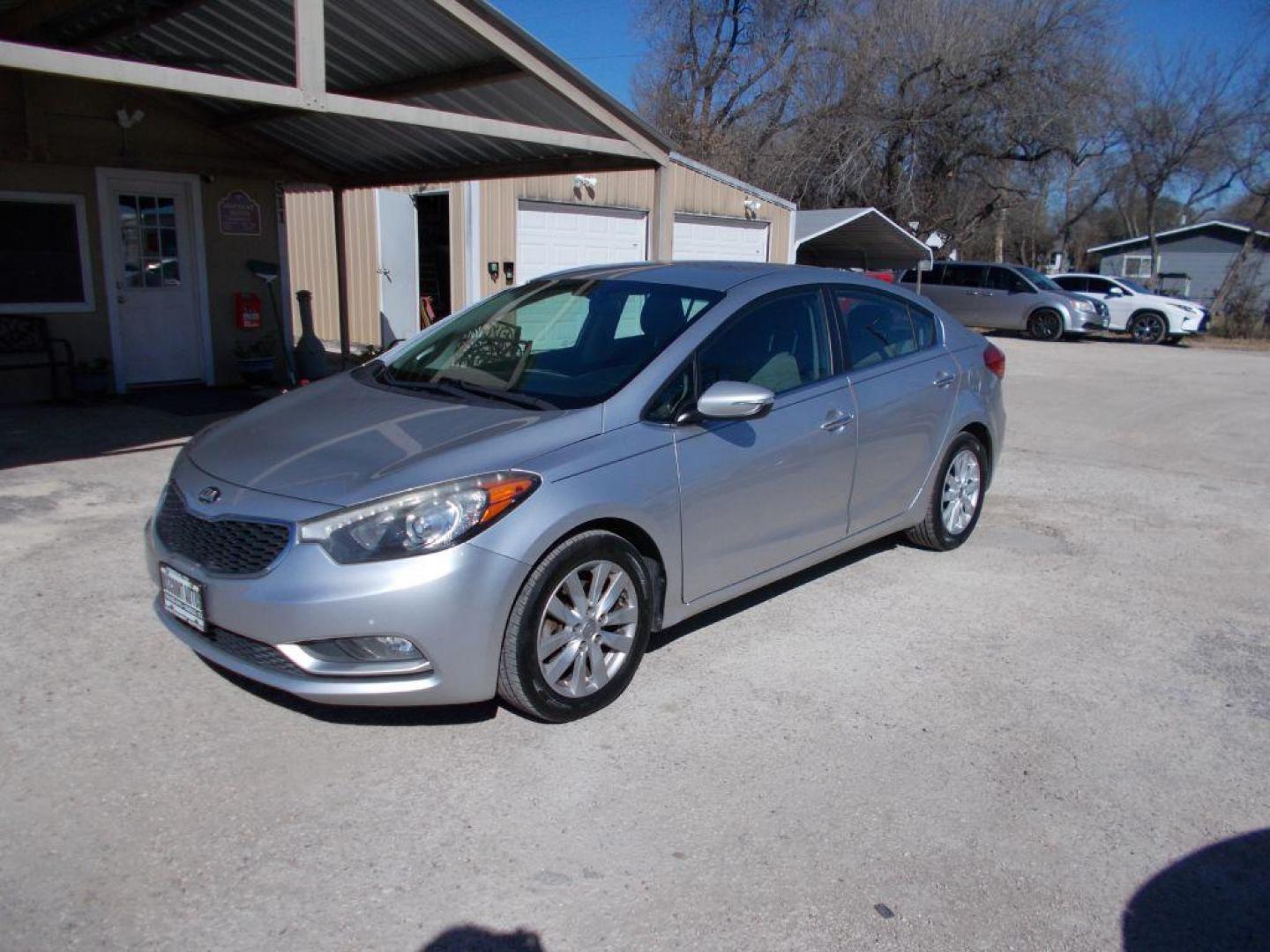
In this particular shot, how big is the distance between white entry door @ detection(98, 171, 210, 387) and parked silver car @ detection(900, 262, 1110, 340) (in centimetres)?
1650

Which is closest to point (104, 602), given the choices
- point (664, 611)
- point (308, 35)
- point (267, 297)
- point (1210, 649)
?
point (664, 611)

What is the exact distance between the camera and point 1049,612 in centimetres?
498

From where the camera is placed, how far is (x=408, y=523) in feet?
10.6

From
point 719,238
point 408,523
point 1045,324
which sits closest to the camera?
point 408,523

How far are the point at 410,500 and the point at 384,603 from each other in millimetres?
353

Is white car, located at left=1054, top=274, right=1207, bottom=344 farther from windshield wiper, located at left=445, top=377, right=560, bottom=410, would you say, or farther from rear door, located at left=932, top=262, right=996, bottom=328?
windshield wiper, located at left=445, top=377, right=560, bottom=410

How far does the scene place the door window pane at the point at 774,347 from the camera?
420 centimetres

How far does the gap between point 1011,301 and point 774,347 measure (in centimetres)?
2080

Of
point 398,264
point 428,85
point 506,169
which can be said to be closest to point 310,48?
point 428,85

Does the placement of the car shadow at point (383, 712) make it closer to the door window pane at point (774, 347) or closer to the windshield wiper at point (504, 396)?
the windshield wiper at point (504, 396)

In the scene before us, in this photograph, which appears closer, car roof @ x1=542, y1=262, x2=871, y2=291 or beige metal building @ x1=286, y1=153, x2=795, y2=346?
car roof @ x1=542, y1=262, x2=871, y2=291

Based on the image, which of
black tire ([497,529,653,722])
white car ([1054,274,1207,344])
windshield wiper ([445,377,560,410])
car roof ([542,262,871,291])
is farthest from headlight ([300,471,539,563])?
white car ([1054,274,1207,344])

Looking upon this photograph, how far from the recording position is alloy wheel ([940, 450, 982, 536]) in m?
5.66

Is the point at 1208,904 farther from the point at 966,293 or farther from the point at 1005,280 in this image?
the point at 966,293
